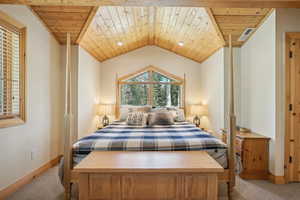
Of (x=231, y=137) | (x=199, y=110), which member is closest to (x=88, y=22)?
(x=231, y=137)

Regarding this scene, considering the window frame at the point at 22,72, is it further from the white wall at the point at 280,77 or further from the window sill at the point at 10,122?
the white wall at the point at 280,77

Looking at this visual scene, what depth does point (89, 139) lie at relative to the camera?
8.68 feet

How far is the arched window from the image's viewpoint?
5.40 meters

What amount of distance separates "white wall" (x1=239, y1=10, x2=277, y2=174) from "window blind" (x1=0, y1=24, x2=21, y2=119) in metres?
3.55

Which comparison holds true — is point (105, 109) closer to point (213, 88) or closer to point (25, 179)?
point (25, 179)

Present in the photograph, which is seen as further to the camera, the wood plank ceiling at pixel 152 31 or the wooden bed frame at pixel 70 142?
the wood plank ceiling at pixel 152 31

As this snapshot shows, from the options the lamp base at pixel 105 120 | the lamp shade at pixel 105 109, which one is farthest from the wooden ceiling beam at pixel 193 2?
the lamp base at pixel 105 120

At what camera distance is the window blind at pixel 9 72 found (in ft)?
8.14

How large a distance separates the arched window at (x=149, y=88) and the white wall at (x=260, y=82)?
75.0 inches

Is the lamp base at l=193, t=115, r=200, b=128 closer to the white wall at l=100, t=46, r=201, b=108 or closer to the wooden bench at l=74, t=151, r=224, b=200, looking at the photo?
the white wall at l=100, t=46, r=201, b=108

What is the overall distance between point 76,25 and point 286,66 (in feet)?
10.6

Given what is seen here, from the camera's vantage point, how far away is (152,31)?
4.53m

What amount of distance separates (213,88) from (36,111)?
3.51m

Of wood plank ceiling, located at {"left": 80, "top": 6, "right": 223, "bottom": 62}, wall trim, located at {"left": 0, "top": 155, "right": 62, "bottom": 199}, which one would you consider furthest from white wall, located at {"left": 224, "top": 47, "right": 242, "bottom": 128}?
wall trim, located at {"left": 0, "top": 155, "right": 62, "bottom": 199}
